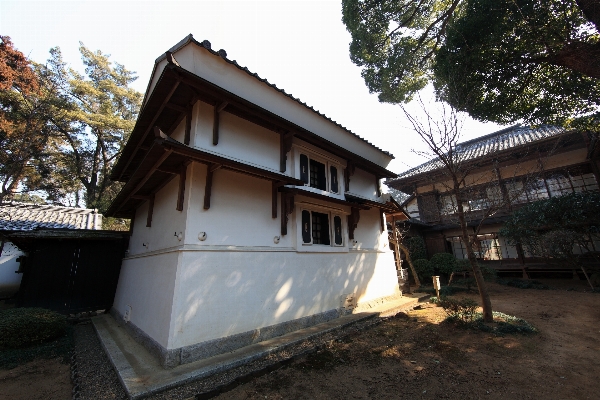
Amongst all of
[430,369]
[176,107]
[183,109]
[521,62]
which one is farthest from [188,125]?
[521,62]

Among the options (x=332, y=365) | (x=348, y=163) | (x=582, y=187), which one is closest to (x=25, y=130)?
(x=348, y=163)

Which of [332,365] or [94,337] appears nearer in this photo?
[332,365]

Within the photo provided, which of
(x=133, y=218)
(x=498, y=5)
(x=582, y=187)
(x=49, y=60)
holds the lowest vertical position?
(x=133, y=218)

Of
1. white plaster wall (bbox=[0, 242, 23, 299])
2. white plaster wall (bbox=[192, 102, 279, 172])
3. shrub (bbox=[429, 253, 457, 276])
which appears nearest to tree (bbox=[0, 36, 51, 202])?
white plaster wall (bbox=[0, 242, 23, 299])

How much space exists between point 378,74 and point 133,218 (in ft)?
37.6

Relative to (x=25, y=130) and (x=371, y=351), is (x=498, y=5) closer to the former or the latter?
(x=371, y=351)

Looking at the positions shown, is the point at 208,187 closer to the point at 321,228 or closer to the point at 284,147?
the point at 284,147

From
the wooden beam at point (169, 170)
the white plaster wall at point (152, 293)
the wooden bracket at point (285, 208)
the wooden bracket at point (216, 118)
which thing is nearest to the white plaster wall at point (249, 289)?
the white plaster wall at point (152, 293)

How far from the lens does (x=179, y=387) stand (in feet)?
12.7

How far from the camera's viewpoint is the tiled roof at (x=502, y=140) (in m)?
14.1

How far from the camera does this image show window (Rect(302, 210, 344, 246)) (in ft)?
24.2

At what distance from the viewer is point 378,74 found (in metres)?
10.1

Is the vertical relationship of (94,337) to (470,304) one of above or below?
below

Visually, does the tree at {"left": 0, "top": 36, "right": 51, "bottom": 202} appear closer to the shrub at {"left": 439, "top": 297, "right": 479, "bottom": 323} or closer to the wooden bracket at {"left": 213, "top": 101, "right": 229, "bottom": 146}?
the wooden bracket at {"left": 213, "top": 101, "right": 229, "bottom": 146}
